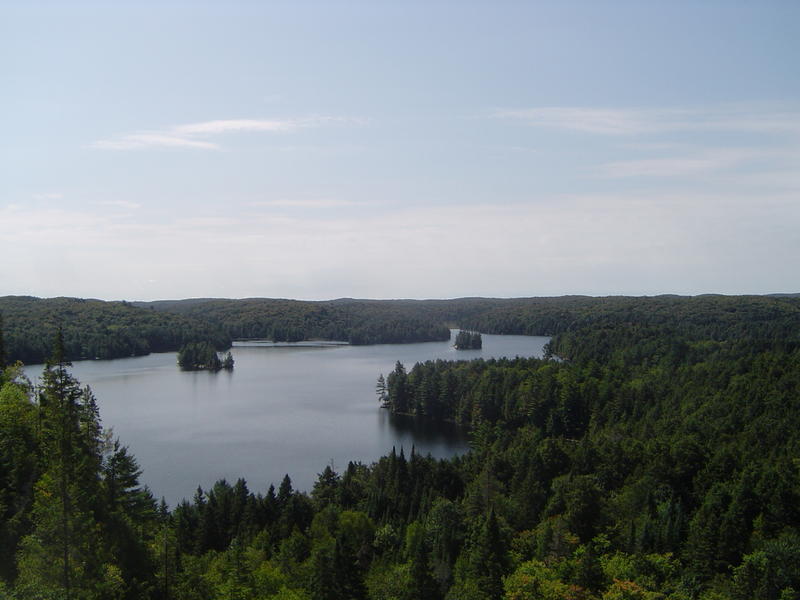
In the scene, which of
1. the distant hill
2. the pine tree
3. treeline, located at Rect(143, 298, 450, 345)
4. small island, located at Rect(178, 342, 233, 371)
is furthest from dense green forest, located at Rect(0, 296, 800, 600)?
treeline, located at Rect(143, 298, 450, 345)

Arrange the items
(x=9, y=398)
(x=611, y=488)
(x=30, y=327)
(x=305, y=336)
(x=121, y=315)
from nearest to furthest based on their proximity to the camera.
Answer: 1. (x=9, y=398)
2. (x=611, y=488)
3. (x=30, y=327)
4. (x=121, y=315)
5. (x=305, y=336)

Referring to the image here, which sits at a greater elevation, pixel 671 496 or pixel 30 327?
pixel 30 327

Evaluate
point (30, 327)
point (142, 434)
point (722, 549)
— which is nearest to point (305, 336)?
point (30, 327)

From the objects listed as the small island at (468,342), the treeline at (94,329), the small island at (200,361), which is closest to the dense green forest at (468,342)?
the small island at (468,342)

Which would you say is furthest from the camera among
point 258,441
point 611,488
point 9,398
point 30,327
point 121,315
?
point 121,315

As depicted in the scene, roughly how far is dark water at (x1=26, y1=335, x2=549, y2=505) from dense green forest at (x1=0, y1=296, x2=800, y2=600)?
5.50 meters

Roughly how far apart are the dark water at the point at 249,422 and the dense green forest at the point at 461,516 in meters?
5.50

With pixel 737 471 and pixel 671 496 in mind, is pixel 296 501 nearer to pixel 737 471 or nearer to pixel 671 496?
pixel 671 496

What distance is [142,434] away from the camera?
50219 mm

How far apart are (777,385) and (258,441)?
113 ft

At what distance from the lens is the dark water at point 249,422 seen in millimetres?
42156

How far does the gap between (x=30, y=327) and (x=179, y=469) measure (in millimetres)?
72346

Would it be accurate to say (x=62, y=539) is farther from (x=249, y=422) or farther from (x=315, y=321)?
(x=315, y=321)

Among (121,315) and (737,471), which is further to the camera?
(121,315)
